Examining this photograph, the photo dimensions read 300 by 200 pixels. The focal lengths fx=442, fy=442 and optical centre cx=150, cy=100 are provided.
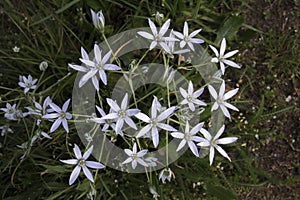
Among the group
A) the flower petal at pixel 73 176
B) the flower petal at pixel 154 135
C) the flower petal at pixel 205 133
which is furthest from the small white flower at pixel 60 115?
the flower petal at pixel 205 133

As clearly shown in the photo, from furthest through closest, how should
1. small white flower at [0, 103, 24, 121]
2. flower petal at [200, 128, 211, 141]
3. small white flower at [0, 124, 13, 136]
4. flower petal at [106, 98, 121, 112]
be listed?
small white flower at [0, 124, 13, 136] → small white flower at [0, 103, 24, 121] → flower petal at [200, 128, 211, 141] → flower petal at [106, 98, 121, 112]

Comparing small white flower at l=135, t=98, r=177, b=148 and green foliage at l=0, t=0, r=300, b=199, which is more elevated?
small white flower at l=135, t=98, r=177, b=148

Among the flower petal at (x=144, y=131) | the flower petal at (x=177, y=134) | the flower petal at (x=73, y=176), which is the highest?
the flower petal at (x=144, y=131)

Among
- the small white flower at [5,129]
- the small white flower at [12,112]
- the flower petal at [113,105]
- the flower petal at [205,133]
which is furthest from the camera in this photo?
the small white flower at [5,129]

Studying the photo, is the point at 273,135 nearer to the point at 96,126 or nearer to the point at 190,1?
the point at 190,1

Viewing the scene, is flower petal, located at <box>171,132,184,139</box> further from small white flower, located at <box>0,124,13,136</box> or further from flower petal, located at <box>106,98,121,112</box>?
small white flower, located at <box>0,124,13,136</box>

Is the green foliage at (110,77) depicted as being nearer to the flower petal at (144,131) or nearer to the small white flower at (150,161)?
the small white flower at (150,161)

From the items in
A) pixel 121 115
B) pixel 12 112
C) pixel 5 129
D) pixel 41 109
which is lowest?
pixel 5 129

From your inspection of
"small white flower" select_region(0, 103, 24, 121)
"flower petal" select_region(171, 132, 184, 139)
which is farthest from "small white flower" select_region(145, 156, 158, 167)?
"small white flower" select_region(0, 103, 24, 121)

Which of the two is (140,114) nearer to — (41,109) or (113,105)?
(113,105)

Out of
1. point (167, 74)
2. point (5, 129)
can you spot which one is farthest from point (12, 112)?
point (167, 74)

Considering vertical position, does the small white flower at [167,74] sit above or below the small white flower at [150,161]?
above

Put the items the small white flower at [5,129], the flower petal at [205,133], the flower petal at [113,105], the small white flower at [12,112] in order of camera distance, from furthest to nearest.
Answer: the small white flower at [5,129] < the small white flower at [12,112] < the flower petal at [205,133] < the flower petal at [113,105]
